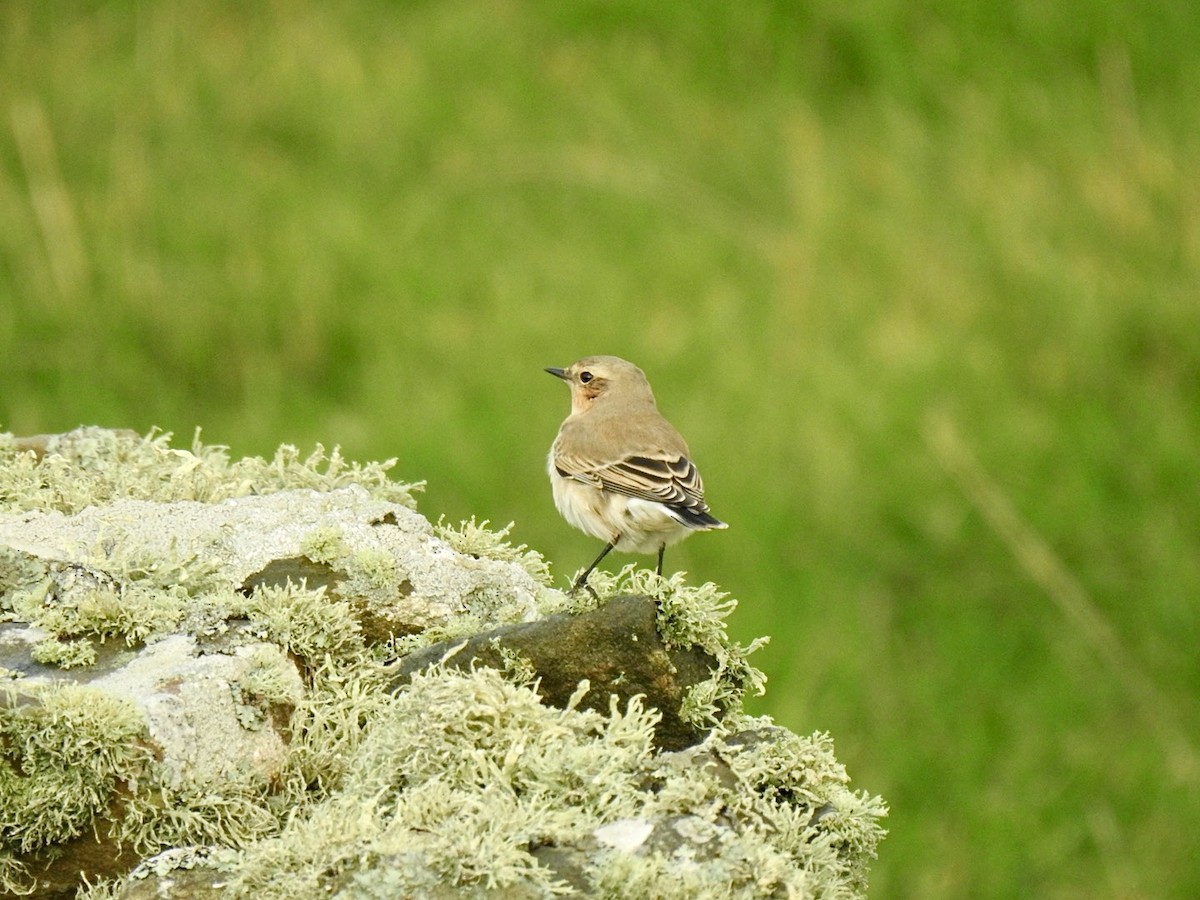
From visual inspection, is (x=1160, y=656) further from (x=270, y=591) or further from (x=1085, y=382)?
(x=270, y=591)

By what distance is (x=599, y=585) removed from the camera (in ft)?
15.1

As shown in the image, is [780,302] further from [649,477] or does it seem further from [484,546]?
[484,546]

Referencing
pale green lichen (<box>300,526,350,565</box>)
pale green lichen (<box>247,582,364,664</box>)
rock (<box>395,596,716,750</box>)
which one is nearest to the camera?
rock (<box>395,596,716,750</box>)

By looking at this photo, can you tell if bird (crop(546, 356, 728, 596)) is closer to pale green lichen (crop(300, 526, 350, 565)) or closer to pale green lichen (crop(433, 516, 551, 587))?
pale green lichen (crop(433, 516, 551, 587))

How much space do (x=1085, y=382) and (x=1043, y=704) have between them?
2.50m

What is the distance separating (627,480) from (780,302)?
4.79 m

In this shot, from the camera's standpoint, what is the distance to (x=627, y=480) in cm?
656

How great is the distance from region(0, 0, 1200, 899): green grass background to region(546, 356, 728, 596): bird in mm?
1983

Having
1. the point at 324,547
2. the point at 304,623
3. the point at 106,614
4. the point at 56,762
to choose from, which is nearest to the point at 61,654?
the point at 106,614

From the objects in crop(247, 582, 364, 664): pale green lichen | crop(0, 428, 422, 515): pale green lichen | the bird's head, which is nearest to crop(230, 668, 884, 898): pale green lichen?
crop(247, 582, 364, 664): pale green lichen

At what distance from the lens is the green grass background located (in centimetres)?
904

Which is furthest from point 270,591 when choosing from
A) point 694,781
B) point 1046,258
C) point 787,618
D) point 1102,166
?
point 1102,166

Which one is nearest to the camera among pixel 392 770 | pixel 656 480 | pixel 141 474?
pixel 392 770

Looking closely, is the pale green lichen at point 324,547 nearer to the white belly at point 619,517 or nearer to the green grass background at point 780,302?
the white belly at point 619,517
